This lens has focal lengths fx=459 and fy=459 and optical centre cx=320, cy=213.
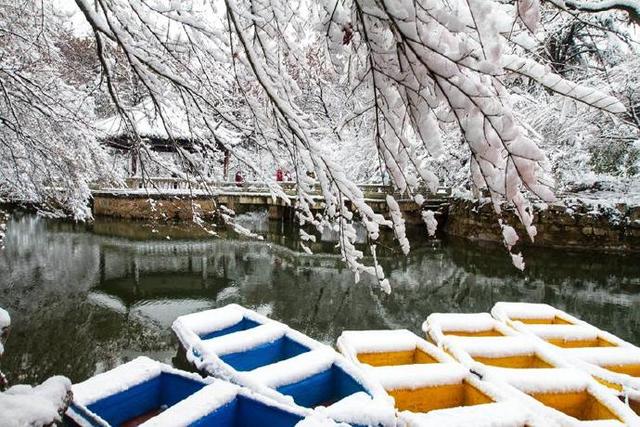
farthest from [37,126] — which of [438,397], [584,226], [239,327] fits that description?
[584,226]

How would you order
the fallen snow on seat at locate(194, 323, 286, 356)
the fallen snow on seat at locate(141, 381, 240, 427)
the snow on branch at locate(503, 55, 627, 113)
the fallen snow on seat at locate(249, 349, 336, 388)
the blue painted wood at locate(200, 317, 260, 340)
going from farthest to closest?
1. the blue painted wood at locate(200, 317, 260, 340)
2. the fallen snow on seat at locate(194, 323, 286, 356)
3. the fallen snow on seat at locate(249, 349, 336, 388)
4. the fallen snow on seat at locate(141, 381, 240, 427)
5. the snow on branch at locate(503, 55, 627, 113)

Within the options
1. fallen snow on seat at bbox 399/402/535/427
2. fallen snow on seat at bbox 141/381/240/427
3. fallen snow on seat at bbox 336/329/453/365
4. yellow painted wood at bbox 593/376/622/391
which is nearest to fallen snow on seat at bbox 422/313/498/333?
fallen snow on seat at bbox 336/329/453/365

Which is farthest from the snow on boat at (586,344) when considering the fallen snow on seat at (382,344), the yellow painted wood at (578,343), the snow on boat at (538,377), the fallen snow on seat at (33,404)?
the fallen snow on seat at (33,404)

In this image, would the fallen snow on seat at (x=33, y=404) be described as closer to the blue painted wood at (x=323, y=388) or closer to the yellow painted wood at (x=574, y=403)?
the blue painted wood at (x=323, y=388)

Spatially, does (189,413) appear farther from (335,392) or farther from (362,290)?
(362,290)

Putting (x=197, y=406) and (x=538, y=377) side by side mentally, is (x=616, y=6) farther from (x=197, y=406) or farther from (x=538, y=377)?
(x=197, y=406)

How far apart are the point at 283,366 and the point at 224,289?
637 centimetres

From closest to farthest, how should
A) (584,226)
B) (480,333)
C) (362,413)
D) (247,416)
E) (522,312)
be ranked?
1. (362,413)
2. (247,416)
3. (480,333)
4. (522,312)
5. (584,226)

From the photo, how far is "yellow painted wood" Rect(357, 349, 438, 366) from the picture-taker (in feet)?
15.6

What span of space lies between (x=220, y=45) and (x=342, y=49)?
1069mm

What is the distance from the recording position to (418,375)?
161 inches

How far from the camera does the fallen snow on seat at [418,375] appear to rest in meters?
4.00

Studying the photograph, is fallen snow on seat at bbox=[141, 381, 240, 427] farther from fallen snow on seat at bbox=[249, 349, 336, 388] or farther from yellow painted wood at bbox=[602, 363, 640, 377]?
yellow painted wood at bbox=[602, 363, 640, 377]

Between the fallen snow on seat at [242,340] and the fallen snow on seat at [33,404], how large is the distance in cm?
321
